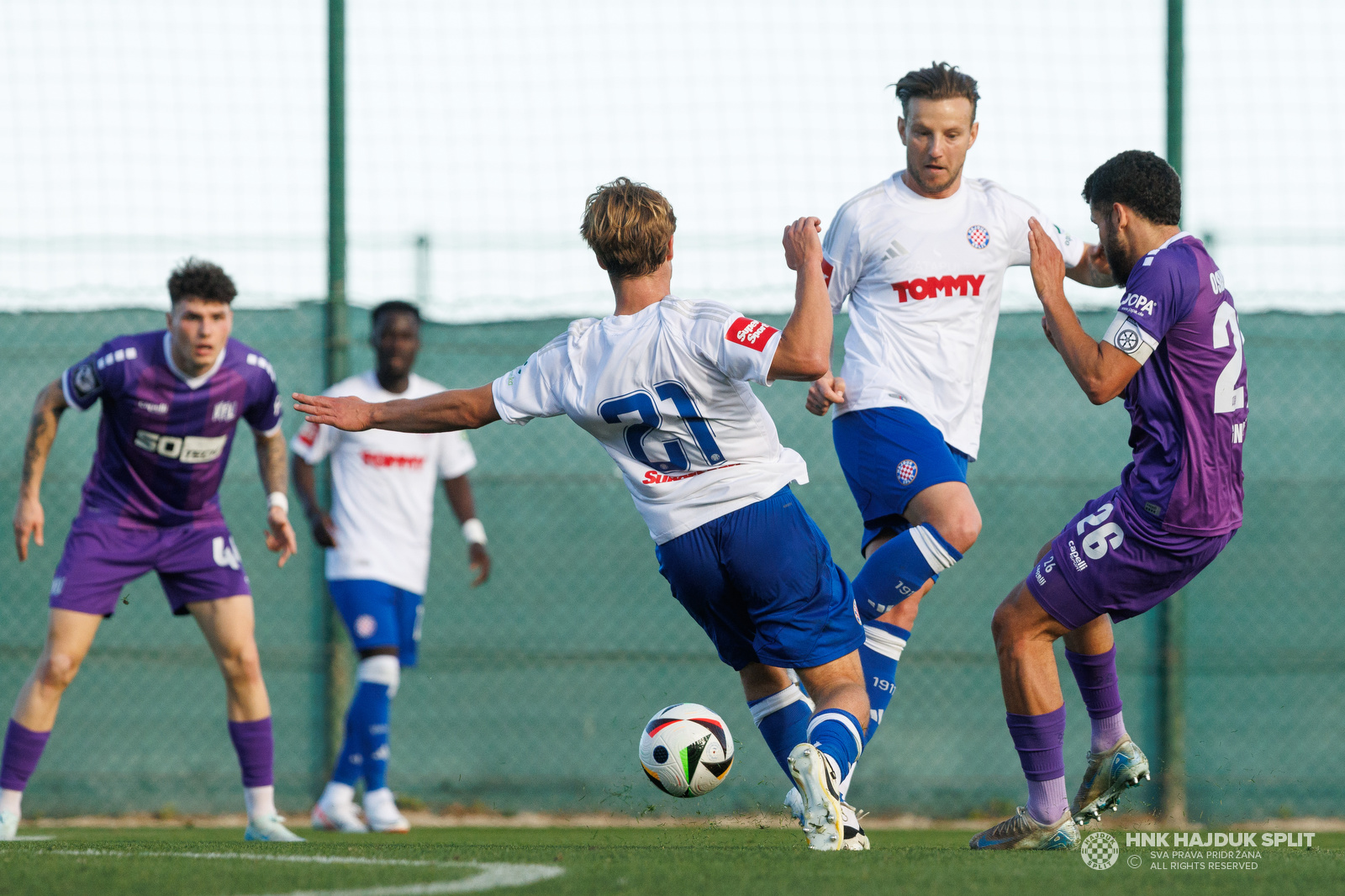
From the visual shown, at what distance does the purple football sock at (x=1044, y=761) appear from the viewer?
4184 mm

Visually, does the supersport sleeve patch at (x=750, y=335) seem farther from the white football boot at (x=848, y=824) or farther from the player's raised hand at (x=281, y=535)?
the player's raised hand at (x=281, y=535)

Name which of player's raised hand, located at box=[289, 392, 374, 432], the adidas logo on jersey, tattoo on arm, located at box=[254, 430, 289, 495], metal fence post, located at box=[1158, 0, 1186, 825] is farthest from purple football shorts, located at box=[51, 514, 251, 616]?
metal fence post, located at box=[1158, 0, 1186, 825]

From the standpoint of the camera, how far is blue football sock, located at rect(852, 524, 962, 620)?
4449mm

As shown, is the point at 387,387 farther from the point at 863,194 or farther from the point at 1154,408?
the point at 1154,408

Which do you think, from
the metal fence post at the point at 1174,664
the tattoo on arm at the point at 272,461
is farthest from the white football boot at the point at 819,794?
the metal fence post at the point at 1174,664

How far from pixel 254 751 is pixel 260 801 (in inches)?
8.6

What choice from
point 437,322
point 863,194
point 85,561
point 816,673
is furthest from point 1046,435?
point 85,561

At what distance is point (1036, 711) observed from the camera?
421cm

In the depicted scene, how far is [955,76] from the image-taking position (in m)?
4.79

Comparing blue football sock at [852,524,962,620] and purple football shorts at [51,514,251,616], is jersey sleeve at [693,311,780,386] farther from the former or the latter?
purple football shorts at [51,514,251,616]

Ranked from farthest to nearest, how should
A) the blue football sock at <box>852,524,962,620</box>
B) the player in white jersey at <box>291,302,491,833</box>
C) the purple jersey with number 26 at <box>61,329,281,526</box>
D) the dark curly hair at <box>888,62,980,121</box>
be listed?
the player in white jersey at <box>291,302,491,833</box> < the purple jersey with number 26 at <box>61,329,281,526</box> < the dark curly hair at <box>888,62,980,121</box> < the blue football sock at <box>852,524,962,620</box>

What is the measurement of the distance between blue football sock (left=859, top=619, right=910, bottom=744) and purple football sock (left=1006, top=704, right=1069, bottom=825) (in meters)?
0.51

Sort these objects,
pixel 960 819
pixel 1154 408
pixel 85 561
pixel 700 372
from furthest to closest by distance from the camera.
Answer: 1. pixel 960 819
2. pixel 85 561
3. pixel 1154 408
4. pixel 700 372

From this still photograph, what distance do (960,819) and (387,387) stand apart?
3923 millimetres
